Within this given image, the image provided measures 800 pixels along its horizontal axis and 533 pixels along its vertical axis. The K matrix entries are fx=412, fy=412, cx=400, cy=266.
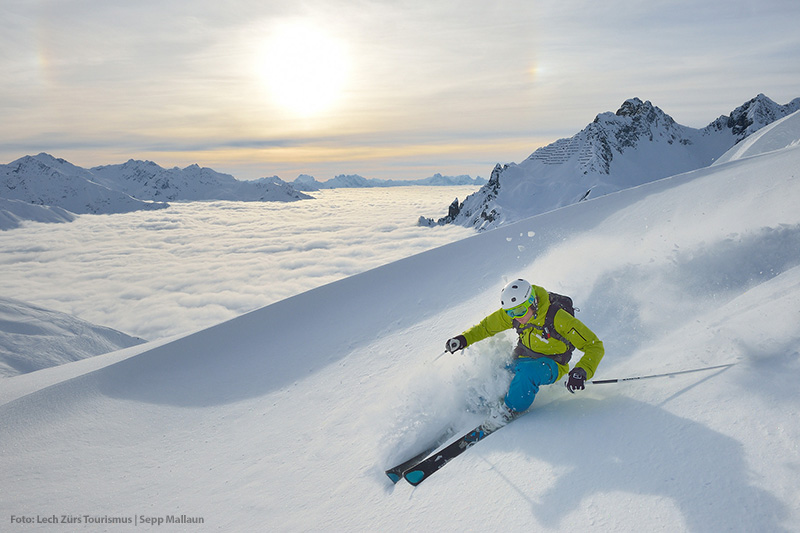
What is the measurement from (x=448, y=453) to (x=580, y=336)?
70.9 inches

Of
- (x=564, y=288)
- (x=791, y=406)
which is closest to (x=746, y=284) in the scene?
(x=564, y=288)

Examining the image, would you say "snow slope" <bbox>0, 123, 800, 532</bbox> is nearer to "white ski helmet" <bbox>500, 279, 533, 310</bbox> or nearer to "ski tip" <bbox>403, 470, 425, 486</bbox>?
"ski tip" <bbox>403, 470, 425, 486</bbox>

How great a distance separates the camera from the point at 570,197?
312ft

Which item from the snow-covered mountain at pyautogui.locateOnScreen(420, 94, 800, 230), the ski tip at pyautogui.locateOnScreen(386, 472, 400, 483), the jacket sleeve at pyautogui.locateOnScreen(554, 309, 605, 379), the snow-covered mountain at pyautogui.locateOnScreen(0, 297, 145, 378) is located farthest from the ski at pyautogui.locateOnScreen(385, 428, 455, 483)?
the snow-covered mountain at pyautogui.locateOnScreen(420, 94, 800, 230)

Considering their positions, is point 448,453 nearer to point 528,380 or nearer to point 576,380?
point 528,380

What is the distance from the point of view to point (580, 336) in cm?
429

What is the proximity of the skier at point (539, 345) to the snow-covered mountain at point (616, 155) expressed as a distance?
319 feet

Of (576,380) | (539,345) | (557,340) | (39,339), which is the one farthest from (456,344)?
(39,339)

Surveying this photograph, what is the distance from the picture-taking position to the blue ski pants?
4168 millimetres

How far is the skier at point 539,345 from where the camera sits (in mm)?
4172

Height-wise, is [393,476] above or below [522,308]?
below

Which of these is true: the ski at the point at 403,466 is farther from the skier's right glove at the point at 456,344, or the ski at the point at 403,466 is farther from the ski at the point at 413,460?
the skier's right glove at the point at 456,344

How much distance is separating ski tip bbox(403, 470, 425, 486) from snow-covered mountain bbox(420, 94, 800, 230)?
9857 cm

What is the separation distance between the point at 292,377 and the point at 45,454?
365 centimetres
